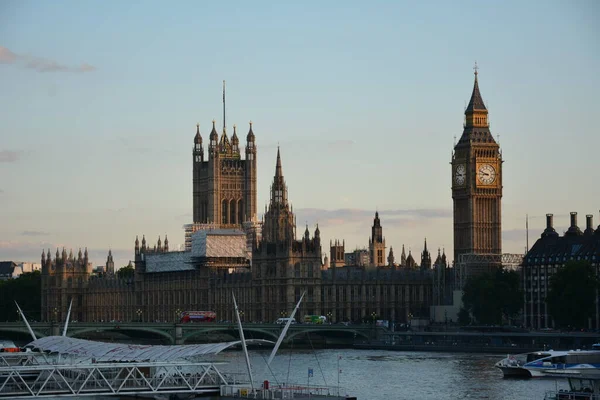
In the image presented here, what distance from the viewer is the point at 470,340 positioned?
494ft

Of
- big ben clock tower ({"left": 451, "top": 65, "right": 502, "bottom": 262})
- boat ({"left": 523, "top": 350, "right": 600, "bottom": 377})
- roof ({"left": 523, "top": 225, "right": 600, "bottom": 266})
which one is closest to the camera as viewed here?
boat ({"left": 523, "top": 350, "right": 600, "bottom": 377})

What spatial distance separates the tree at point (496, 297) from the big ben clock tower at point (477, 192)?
530 inches

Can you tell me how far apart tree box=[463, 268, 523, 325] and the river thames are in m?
17.1

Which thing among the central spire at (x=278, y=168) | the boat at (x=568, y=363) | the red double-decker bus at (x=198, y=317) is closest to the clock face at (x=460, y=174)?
the central spire at (x=278, y=168)

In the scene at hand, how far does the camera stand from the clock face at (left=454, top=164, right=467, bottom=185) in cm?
18112

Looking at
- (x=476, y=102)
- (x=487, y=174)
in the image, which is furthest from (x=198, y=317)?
(x=476, y=102)

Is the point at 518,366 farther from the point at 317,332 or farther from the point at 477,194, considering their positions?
the point at 477,194

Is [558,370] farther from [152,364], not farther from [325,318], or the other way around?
[325,318]

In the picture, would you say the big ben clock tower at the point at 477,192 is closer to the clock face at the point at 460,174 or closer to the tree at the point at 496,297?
the clock face at the point at 460,174

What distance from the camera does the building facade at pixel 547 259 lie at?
160 metres

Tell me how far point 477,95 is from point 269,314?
113 ft

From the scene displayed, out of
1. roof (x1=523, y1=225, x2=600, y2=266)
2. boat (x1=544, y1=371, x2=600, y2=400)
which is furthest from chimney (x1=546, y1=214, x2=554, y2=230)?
boat (x1=544, y1=371, x2=600, y2=400)

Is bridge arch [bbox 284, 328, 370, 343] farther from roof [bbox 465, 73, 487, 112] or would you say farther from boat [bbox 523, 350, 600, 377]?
boat [bbox 523, 350, 600, 377]

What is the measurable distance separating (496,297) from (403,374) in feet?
153
